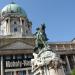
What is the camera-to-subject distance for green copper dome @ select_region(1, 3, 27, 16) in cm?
4950

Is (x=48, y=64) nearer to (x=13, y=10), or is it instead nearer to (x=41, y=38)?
(x=41, y=38)

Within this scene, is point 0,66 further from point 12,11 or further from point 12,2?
point 12,2

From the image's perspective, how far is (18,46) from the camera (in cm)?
3969

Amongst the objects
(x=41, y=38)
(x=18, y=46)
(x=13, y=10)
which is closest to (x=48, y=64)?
(x=41, y=38)

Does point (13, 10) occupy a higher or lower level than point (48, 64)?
higher

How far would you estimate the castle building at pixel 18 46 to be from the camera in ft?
123

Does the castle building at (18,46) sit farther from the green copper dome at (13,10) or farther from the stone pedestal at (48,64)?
the stone pedestal at (48,64)

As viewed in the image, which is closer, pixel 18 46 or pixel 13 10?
pixel 18 46

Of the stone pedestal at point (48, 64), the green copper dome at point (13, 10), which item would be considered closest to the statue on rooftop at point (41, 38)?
the stone pedestal at point (48, 64)

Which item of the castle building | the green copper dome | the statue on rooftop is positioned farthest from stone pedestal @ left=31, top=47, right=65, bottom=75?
the green copper dome

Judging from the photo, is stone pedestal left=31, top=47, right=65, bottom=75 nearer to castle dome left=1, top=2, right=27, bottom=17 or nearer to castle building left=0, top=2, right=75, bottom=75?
castle building left=0, top=2, right=75, bottom=75

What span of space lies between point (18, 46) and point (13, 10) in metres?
12.6

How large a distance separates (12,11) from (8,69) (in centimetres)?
1635

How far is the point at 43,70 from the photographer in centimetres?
1104
